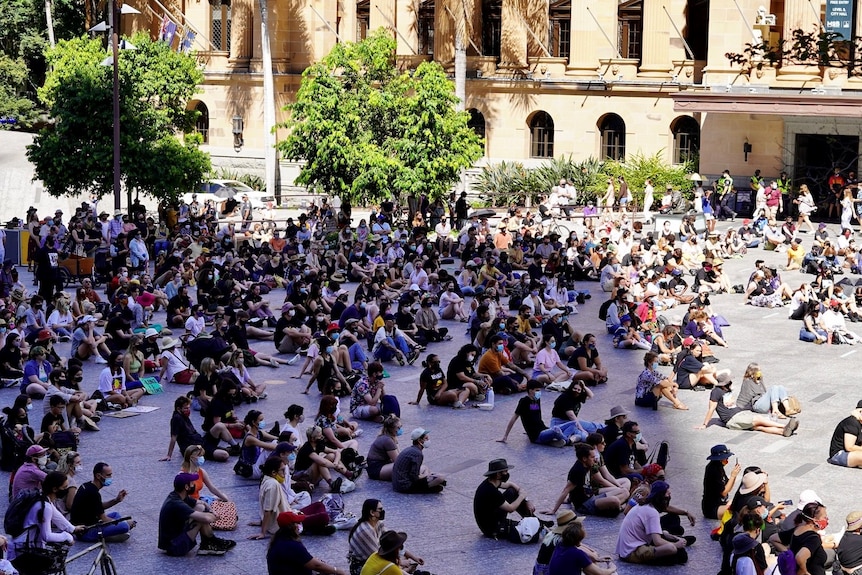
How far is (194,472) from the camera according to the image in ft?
49.6

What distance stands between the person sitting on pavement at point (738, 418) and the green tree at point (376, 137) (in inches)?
844

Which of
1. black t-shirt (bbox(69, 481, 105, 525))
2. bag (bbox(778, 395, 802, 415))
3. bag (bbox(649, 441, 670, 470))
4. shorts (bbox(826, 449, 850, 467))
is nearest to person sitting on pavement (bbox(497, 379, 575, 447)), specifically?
bag (bbox(649, 441, 670, 470))

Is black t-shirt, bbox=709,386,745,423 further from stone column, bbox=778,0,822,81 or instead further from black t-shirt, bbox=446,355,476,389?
stone column, bbox=778,0,822,81

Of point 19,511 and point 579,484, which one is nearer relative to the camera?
point 19,511

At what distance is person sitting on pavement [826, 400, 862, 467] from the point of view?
1750 centimetres

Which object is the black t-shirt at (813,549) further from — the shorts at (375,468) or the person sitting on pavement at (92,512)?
the person sitting on pavement at (92,512)

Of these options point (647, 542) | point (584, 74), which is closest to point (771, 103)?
point (584, 74)

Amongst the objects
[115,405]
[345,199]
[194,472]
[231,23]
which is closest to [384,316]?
[115,405]

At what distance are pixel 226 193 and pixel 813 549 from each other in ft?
121

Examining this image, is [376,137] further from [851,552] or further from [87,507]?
[851,552]

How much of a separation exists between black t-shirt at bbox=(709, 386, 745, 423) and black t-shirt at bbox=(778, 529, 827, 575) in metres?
6.29

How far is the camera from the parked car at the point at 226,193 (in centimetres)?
4553

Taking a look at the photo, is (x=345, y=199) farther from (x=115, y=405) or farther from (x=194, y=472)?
(x=194, y=472)

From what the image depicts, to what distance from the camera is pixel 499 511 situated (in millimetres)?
15023
